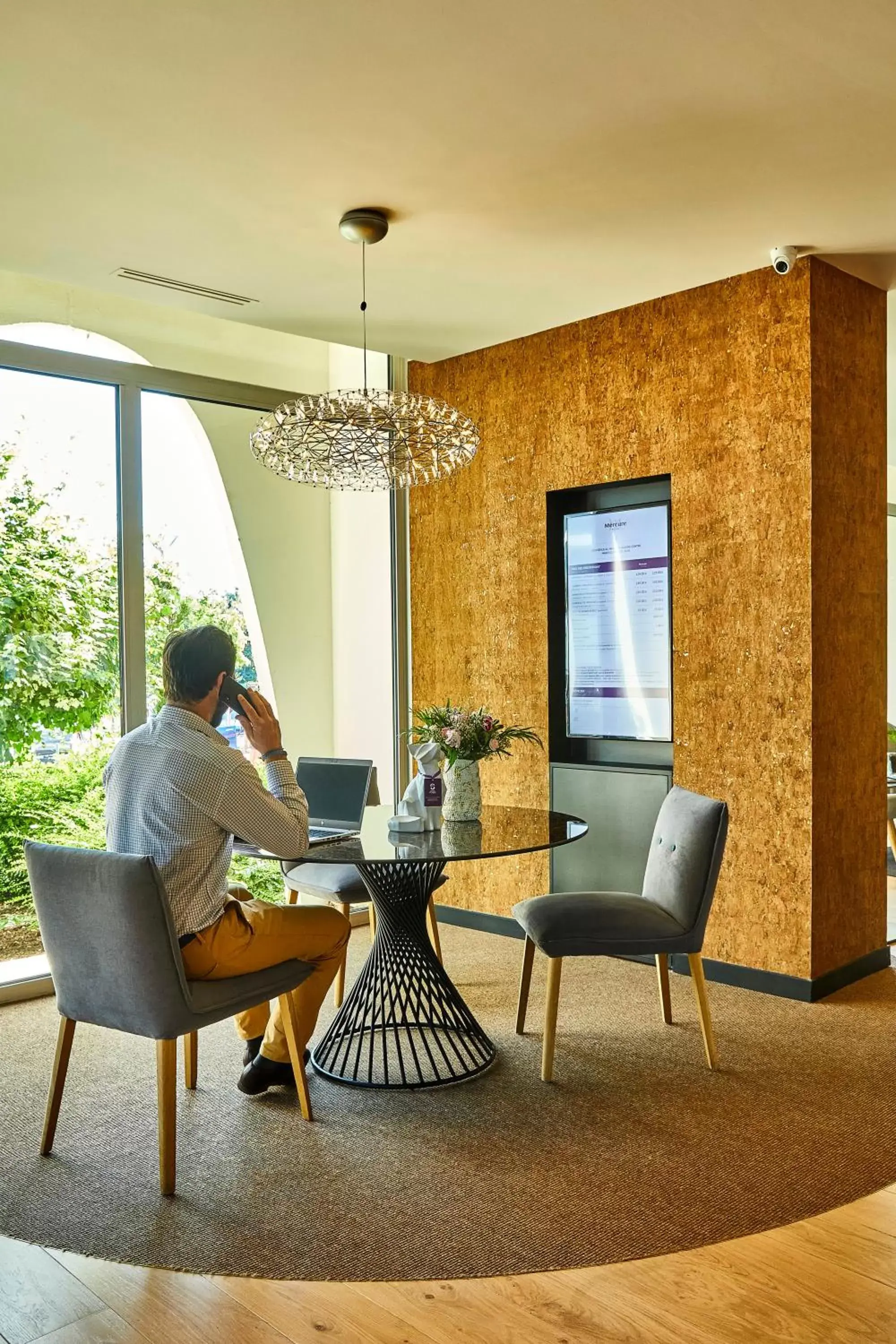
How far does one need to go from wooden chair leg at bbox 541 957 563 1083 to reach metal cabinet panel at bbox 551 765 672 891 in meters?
1.34

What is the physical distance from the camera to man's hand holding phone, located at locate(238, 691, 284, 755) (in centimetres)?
302

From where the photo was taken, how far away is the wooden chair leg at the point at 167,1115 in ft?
8.52

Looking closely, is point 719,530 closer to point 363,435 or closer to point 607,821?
point 607,821

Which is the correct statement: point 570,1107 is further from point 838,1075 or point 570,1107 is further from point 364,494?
point 364,494

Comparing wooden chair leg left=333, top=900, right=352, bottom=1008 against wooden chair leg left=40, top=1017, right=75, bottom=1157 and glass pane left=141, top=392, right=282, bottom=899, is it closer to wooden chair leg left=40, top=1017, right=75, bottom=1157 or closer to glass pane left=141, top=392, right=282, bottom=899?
glass pane left=141, top=392, right=282, bottom=899

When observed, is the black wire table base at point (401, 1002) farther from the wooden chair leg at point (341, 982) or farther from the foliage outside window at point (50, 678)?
the foliage outside window at point (50, 678)

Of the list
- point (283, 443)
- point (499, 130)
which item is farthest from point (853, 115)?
point (283, 443)

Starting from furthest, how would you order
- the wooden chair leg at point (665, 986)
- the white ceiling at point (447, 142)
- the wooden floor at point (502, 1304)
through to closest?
1. the wooden chair leg at point (665, 986)
2. the white ceiling at point (447, 142)
3. the wooden floor at point (502, 1304)

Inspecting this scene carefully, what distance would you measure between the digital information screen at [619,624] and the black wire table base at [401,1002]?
1586 millimetres

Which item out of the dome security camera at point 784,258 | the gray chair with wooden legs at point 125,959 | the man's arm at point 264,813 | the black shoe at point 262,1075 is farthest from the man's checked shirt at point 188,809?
the dome security camera at point 784,258

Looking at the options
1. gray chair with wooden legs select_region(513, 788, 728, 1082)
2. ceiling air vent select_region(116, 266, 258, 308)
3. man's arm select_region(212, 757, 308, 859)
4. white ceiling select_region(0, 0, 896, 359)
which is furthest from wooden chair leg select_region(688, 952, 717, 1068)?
ceiling air vent select_region(116, 266, 258, 308)

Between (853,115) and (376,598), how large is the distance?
3193 millimetres

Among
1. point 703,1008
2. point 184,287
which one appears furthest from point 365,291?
point 703,1008

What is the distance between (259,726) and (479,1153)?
126 centimetres
